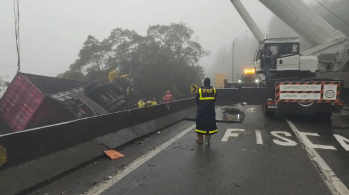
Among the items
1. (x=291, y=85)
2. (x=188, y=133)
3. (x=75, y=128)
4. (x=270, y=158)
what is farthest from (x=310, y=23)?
(x=75, y=128)

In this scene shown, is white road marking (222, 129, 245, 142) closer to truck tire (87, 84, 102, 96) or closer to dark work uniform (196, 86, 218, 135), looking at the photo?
dark work uniform (196, 86, 218, 135)

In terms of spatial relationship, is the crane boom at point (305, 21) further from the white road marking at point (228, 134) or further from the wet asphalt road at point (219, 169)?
the white road marking at point (228, 134)

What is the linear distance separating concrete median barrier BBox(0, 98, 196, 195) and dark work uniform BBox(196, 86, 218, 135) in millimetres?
1788

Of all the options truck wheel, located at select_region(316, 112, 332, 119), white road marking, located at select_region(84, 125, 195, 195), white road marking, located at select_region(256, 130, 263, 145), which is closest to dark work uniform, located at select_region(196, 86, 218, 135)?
white road marking, located at select_region(84, 125, 195, 195)

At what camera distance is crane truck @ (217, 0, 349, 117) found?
9.13 m

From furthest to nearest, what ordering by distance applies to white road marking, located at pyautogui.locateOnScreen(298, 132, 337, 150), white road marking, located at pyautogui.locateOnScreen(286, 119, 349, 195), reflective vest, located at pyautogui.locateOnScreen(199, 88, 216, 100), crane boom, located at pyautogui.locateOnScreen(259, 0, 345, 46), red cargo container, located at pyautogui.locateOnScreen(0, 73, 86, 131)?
red cargo container, located at pyautogui.locateOnScreen(0, 73, 86, 131) < crane boom, located at pyautogui.locateOnScreen(259, 0, 345, 46) < reflective vest, located at pyautogui.locateOnScreen(199, 88, 216, 100) < white road marking, located at pyautogui.locateOnScreen(298, 132, 337, 150) < white road marking, located at pyautogui.locateOnScreen(286, 119, 349, 195)

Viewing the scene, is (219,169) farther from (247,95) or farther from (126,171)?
(247,95)

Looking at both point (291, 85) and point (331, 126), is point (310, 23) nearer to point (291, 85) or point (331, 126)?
point (291, 85)

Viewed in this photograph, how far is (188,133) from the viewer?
7.76m

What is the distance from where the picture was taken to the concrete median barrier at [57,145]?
3361 millimetres

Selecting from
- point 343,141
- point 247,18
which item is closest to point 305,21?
point 247,18

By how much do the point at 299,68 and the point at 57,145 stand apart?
10122mm

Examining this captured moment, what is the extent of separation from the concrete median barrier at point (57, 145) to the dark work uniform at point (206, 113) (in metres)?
1.79

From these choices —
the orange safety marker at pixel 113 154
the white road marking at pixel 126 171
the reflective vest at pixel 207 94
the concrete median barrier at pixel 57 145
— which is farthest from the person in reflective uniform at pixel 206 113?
the orange safety marker at pixel 113 154
